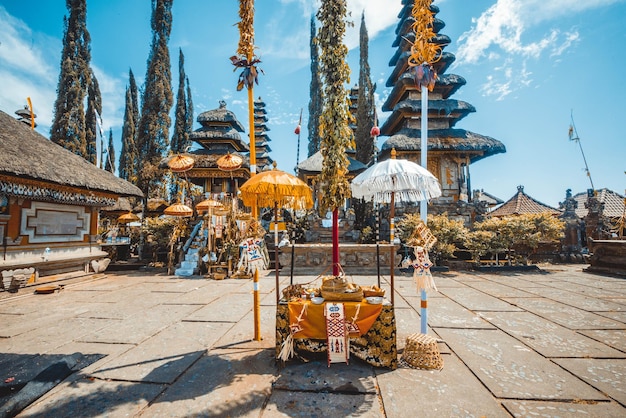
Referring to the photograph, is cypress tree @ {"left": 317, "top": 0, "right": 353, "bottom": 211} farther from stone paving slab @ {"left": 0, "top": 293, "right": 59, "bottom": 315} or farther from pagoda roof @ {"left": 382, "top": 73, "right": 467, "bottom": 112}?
pagoda roof @ {"left": 382, "top": 73, "right": 467, "bottom": 112}

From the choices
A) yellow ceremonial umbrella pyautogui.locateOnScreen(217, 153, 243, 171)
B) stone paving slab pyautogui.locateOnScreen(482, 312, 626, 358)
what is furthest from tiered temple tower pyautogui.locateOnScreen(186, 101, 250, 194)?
stone paving slab pyautogui.locateOnScreen(482, 312, 626, 358)

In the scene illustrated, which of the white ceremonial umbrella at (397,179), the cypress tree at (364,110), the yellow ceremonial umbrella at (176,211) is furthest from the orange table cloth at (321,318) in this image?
the cypress tree at (364,110)

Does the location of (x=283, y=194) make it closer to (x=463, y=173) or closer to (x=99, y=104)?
(x=463, y=173)

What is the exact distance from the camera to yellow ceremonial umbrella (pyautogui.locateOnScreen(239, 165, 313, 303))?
397 cm

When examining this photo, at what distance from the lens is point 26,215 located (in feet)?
27.6

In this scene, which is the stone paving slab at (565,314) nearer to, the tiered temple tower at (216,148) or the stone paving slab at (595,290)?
the stone paving slab at (595,290)

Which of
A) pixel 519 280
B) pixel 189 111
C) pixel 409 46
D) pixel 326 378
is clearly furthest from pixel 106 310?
pixel 189 111

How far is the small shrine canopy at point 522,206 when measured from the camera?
22.7 metres

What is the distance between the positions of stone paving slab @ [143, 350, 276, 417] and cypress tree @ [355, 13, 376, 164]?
20619 mm

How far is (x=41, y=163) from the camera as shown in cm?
805

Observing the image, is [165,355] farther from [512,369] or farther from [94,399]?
[512,369]

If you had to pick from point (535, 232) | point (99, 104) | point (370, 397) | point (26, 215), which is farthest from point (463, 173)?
point (99, 104)

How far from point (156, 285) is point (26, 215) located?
14.7 feet

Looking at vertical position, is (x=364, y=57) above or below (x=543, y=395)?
above
